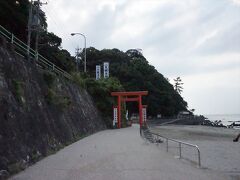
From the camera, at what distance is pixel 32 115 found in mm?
12602

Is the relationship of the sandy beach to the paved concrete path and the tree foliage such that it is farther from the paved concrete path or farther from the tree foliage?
the tree foliage

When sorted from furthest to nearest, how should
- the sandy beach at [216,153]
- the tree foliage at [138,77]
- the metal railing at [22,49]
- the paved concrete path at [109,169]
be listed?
the tree foliage at [138,77], the metal railing at [22,49], the sandy beach at [216,153], the paved concrete path at [109,169]

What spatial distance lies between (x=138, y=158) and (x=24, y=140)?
4171 millimetres

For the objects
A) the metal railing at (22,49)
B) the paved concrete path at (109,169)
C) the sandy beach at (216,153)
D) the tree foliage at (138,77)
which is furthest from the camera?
the tree foliage at (138,77)

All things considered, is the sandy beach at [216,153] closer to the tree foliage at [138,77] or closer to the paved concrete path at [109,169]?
the paved concrete path at [109,169]

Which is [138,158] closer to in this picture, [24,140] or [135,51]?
[24,140]

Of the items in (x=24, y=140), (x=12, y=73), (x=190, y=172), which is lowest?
(x=190, y=172)

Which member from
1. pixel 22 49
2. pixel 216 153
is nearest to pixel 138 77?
pixel 216 153

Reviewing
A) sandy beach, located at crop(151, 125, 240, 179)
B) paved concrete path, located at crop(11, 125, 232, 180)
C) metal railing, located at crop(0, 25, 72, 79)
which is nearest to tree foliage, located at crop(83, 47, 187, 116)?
sandy beach, located at crop(151, 125, 240, 179)

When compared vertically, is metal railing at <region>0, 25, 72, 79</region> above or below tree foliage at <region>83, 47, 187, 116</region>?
below

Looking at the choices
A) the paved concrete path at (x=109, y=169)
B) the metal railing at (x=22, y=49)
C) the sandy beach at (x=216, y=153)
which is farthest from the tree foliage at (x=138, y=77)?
the paved concrete path at (x=109, y=169)

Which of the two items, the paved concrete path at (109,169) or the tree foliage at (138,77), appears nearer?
the paved concrete path at (109,169)

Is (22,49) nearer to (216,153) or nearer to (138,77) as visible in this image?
(216,153)

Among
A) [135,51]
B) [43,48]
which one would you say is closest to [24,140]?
[43,48]
